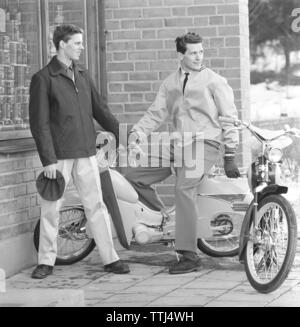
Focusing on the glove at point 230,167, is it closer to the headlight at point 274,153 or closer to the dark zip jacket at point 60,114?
the headlight at point 274,153

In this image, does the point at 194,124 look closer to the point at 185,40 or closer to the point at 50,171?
the point at 185,40

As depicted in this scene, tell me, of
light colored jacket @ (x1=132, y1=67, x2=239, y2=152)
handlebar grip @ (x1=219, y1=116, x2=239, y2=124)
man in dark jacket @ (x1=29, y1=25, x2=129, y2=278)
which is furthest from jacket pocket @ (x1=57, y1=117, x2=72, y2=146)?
handlebar grip @ (x1=219, y1=116, x2=239, y2=124)

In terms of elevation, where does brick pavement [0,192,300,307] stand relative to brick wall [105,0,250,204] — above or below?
below

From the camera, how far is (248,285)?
764 cm

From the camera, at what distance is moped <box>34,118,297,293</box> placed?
7484 mm

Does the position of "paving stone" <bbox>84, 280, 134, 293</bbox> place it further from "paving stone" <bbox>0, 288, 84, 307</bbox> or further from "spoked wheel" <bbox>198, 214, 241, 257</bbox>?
"spoked wheel" <bbox>198, 214, 241, 257</bbox>

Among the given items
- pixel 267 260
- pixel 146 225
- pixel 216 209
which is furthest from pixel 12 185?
pixel 267 260

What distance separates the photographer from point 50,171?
7.80m

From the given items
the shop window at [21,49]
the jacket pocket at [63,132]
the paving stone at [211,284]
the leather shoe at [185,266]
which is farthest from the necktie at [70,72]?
the paving stone at [211,284]

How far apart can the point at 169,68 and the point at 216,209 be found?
1.99 meters

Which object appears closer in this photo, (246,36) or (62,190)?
(62,190)

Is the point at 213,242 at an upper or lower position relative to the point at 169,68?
lower

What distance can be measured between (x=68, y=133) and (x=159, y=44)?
2.28m
